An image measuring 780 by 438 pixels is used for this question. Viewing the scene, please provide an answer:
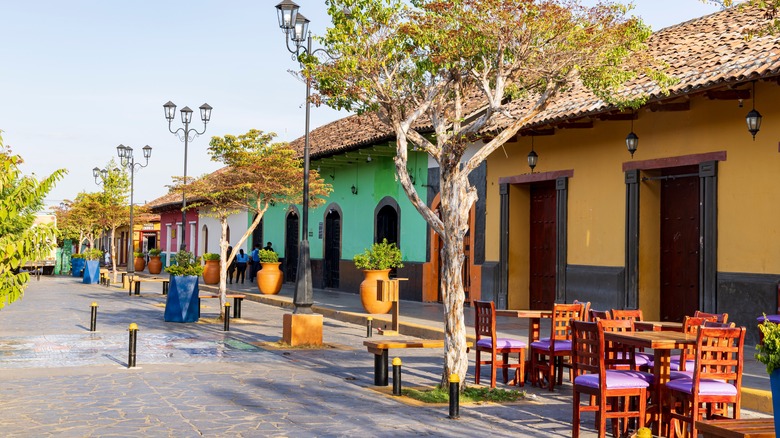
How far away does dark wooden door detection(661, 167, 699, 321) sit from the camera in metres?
15.1

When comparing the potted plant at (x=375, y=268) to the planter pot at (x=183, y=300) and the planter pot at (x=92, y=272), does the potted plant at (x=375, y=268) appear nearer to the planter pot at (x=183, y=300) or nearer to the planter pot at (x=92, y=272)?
the planter pot at (x=183, y=300)

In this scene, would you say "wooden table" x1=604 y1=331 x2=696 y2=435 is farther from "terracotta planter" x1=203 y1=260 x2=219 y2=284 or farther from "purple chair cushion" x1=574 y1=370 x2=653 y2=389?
"terracotta planter" x1=203 y1=260 x2=219 y2=284

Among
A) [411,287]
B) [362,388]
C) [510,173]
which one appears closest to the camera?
[362,388]

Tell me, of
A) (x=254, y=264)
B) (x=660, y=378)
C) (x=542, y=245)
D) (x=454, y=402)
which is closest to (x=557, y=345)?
(x=454, y=402)

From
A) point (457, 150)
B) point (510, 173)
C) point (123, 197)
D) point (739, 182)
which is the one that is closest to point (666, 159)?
point (739, 182)

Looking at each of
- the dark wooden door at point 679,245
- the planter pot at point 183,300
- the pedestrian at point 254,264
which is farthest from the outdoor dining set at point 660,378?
the pedestrian at point 254,264

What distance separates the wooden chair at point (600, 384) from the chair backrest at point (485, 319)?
2384mm

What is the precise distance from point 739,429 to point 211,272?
28.0 meters

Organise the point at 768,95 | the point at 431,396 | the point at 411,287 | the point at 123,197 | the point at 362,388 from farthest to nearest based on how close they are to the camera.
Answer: the point at 123,197 → the point at 411,287 → the point at 768,95 → the point at 362,388 → the point at 431,396

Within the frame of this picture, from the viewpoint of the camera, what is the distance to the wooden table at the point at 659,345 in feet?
23.9

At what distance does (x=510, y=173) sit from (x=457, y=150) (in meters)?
10.5

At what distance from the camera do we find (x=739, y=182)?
13.6 m

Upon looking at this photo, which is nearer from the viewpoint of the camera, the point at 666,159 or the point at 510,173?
the point at 666,159

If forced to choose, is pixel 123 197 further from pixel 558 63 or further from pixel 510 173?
pixel 558 63
